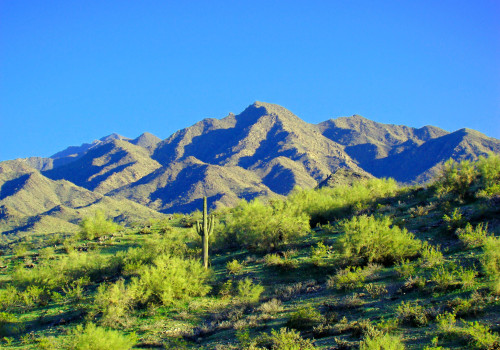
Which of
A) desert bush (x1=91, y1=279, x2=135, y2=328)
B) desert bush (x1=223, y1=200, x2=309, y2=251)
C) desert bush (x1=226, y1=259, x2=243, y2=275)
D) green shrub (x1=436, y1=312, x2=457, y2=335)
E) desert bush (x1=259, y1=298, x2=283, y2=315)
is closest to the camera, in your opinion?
green shrub (x1=436, y1=312, x2=457, y2=335)

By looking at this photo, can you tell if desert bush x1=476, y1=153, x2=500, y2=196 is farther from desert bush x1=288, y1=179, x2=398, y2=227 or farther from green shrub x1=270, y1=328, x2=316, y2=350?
green shrub x1=270, y1=328, x2=316, y2=350

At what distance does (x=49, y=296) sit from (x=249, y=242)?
1146 cm

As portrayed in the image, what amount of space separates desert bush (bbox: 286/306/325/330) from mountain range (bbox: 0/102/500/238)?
7893cm

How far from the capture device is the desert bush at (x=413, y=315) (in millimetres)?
11031

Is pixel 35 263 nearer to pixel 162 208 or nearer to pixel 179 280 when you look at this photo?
pixel 179 280

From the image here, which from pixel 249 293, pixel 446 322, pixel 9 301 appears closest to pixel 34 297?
pixel 9 301

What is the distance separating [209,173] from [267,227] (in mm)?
118156

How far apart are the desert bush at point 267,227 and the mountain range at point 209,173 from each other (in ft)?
220

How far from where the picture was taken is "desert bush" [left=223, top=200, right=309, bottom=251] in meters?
24.3

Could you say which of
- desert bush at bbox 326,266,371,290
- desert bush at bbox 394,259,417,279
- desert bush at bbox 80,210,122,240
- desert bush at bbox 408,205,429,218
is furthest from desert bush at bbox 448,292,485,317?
desert bush at bbox 80,210,122,240

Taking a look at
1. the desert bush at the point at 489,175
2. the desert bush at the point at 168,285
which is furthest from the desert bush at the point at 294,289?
the desert bush at the point at 489,175

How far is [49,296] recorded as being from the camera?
68.5 ft

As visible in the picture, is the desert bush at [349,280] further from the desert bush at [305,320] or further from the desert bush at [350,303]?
the desert bush at [305,320]

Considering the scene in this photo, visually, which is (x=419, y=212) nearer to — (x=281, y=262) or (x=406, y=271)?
(x=281, y=262)
